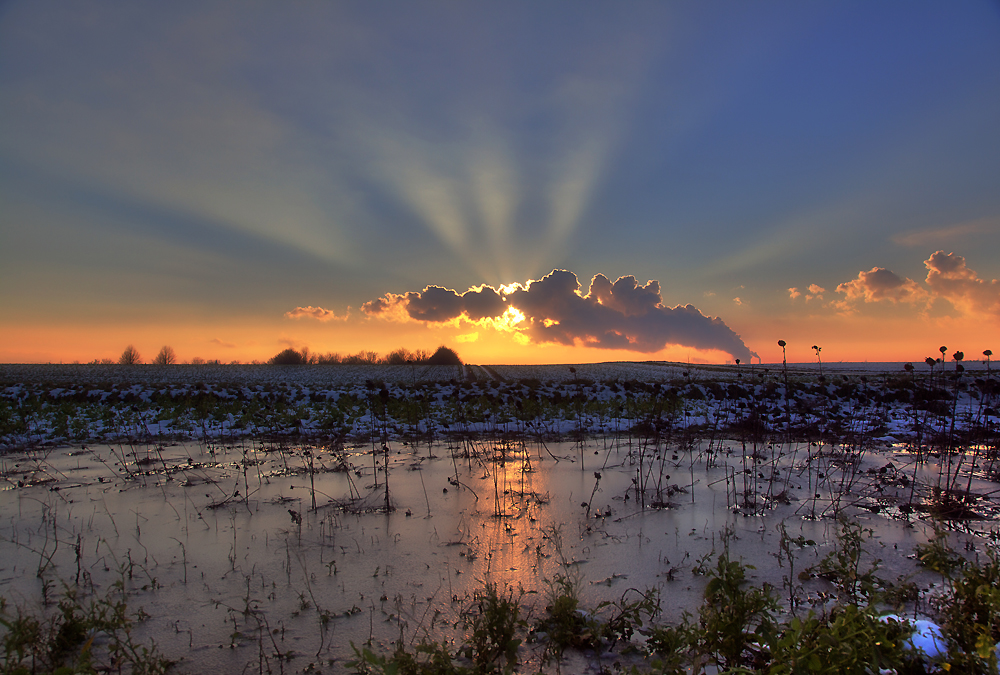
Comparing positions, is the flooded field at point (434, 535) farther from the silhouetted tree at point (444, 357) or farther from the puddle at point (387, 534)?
the silhouetted tree at point (444, 357)

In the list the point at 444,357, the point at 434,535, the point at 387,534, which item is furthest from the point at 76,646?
the point at 444,357

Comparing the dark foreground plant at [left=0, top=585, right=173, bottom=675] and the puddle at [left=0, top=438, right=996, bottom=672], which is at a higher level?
the dark foreground plant at [left=0, top=585, right=173, bottom=675]

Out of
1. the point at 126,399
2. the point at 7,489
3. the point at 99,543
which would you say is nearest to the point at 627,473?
the point at 99,543

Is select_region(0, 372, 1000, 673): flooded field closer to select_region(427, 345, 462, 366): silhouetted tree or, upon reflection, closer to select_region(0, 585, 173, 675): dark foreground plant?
select_region(0, 585, 173, 675): dark foreground plant

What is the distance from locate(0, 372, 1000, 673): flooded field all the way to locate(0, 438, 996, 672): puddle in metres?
0.03

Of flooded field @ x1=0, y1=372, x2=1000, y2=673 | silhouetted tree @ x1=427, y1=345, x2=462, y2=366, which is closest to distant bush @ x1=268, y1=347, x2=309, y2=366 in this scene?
silhouetted tree @ x1=427, y1=345, x2=462, y2=366

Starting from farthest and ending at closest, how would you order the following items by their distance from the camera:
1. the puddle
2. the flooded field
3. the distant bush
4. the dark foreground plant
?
the distant bush < the puddle < the flooded field < the dark foreground plant

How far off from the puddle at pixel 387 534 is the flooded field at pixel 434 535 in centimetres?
3

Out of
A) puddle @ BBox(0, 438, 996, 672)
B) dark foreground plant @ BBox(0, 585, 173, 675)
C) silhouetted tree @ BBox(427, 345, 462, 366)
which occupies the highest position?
silhouetted tree @ BBox(427, 345, 462, 366)

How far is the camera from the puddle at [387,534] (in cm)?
372

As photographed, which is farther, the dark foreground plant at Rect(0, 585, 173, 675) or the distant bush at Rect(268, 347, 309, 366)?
the distant bush at Rect(268, 347, 309, 366)

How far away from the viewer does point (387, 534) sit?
544 cm

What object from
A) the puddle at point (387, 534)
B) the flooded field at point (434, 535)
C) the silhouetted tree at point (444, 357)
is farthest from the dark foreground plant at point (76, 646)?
the silhouetted tree at point (444, 357)

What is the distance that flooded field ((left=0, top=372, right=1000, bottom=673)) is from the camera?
3.52 m
